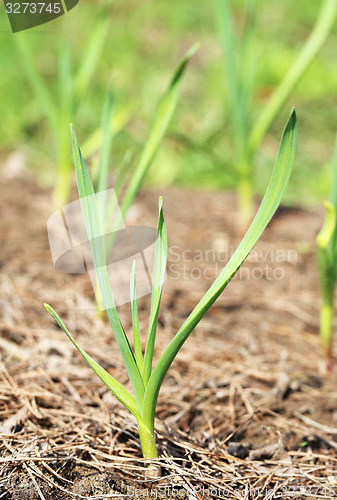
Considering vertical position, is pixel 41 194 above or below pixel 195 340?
above

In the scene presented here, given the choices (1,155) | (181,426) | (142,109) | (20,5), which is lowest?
(181,426)

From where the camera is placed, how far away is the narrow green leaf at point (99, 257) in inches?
27.4

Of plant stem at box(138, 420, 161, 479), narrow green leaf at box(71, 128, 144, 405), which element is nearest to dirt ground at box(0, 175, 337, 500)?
plant stem at box(138, 420, 161, 479)

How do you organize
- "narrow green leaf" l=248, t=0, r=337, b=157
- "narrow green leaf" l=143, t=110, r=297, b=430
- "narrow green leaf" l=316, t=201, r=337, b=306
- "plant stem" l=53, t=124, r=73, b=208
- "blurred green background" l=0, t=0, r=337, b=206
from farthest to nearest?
"blurred green background" l=0, t=0, r=337, b=206 < "plant stem" l=53, t=124, r=73, b=208 < "narrow green leaf" l=248, t=0, r=337, b=157 < "narrow green leaf" l=316, t=201, r=337, b=306 < "narrow green leaf" l=143, t=110, r=297, b=430

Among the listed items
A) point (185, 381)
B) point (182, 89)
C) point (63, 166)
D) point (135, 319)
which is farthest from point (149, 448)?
point (182, 89)

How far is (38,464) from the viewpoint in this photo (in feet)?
2.39

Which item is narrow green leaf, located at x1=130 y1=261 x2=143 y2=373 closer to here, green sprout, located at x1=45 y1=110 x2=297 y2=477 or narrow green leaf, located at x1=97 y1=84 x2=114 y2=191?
green sprout, located at x1=45 y1=110 x2=297 y2=477

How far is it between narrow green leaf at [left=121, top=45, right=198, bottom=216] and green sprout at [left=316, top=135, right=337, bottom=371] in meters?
0.37

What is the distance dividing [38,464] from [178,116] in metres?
2.27

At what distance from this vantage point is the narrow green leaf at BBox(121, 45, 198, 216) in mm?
1063

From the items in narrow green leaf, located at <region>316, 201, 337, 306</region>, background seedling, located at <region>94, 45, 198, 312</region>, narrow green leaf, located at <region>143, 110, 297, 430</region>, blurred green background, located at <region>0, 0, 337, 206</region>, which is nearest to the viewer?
narrow green leaf, located at <region>143, 110, 297, 430</region>

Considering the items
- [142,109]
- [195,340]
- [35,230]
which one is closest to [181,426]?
[195,340]

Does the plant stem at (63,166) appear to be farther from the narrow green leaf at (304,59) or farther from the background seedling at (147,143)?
the narrow green leaf at (304,59)

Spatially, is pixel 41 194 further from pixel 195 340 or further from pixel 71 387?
pixel 71 387
